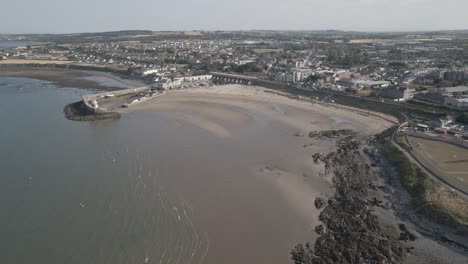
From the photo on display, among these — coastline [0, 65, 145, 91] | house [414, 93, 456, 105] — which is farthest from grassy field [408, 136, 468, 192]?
coastline [0, 65, 145, 91]

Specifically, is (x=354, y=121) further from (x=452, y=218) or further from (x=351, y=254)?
(x=351, y=254)

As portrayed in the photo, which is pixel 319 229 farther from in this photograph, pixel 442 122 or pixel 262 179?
pixel 442 122

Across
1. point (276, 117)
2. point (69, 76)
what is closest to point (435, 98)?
point (276, 117)

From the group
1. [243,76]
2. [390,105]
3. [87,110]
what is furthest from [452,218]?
[243,76]

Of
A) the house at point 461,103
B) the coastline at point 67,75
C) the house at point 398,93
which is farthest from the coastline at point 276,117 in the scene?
the house at point 461,103

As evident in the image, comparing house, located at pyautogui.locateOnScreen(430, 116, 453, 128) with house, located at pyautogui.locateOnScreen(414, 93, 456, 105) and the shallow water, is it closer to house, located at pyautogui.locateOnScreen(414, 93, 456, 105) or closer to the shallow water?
house, located at pyautogui.locateOnScreen(414, 93, 456, 105)

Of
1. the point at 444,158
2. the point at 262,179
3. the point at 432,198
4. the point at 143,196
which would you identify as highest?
the point at 444,158
